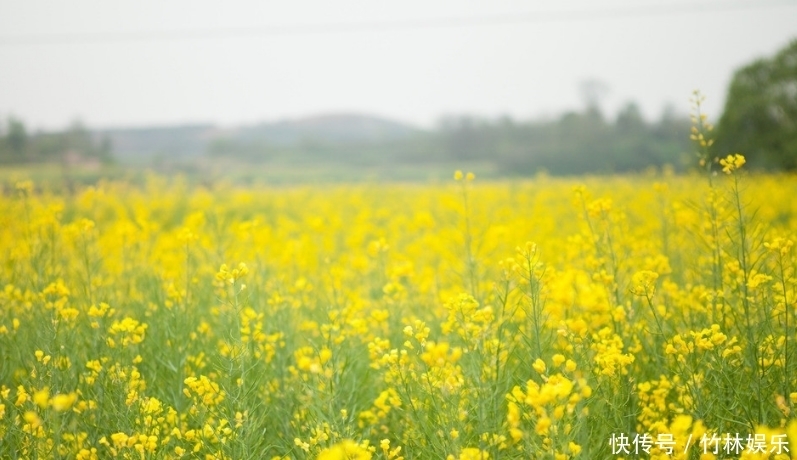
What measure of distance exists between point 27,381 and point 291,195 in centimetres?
1206

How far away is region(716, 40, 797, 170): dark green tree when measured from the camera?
17.8m

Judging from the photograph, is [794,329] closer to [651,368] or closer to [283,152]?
[651,368]

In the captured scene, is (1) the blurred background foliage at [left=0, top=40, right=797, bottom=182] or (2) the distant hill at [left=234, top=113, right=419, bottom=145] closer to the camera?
(1) the blurred background foliage at [left=0, top=40, right=797, bottom=182]

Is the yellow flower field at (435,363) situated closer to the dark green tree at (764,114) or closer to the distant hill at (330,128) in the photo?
the dark green tree at (764,114)

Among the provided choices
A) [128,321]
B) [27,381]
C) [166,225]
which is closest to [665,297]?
[128,321]

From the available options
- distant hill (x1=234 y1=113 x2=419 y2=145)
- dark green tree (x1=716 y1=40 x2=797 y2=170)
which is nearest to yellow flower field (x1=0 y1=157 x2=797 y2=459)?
dark green tree (x1=716 y1=40 x2=797 y2=170)

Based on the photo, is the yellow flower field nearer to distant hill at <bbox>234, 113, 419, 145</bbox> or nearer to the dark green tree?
the dark green tree

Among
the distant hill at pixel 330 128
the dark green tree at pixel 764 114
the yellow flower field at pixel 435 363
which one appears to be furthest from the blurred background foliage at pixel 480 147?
the distant hill at pixel 330 128

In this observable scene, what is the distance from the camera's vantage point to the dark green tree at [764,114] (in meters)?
17.8

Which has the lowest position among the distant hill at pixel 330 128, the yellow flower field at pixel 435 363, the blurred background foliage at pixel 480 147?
the yellow flower field at pixel 435 363

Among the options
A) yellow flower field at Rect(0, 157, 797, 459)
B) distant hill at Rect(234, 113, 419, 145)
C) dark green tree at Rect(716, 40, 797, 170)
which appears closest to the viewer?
yellow flower field at Rect(0, 157, 797, 459)

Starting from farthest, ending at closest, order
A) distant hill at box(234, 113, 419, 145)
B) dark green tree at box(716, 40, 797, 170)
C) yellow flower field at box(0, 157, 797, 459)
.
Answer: distant hill at box(234, 113, 419, 145)
dark green tree at box(716, 40, 797, 170)
yellow flower field at box(0, 157, 797, 459)

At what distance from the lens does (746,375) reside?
8.68 ft

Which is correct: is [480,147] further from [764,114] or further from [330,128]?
[330,128]
